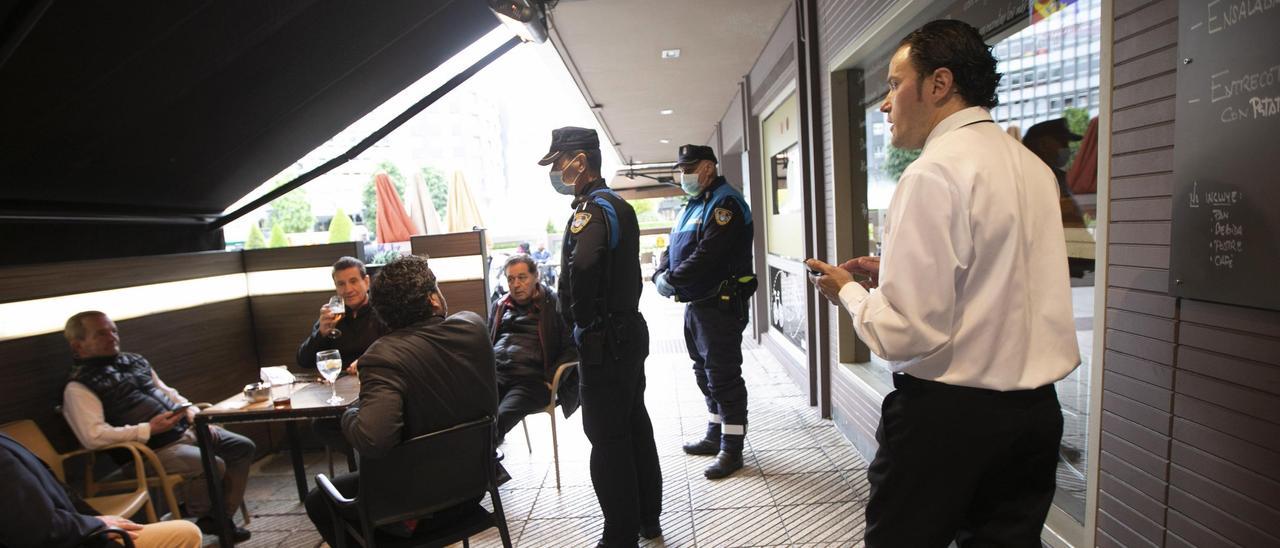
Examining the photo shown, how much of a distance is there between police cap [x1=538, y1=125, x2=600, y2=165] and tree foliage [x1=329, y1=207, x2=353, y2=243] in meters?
11.1

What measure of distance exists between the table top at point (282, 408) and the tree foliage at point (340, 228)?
10.4m

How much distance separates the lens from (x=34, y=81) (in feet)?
7.59

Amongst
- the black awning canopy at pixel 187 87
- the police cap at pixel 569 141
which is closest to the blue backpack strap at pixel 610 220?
the police cap at pixel 569 141

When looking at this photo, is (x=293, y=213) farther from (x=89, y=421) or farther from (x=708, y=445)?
(x=708, y=445)

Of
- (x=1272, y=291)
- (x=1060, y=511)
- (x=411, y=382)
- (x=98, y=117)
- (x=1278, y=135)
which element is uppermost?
(x=98, y=117)

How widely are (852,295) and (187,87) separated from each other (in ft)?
10.8

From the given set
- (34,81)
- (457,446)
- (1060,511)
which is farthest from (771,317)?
(34,81)

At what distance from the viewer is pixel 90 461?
2.58m


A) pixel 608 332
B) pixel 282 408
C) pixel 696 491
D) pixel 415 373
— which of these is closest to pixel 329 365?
pixel 282 408

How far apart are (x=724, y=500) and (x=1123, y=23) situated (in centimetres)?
244

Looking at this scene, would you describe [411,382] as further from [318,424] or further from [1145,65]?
[1145,65]

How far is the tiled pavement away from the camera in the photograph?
104 inches

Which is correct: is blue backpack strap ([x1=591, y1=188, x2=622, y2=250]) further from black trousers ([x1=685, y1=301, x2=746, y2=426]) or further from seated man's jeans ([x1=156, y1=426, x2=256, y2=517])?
seated man's jeans ([x1=156, y1=426, x2=256, y2=517])

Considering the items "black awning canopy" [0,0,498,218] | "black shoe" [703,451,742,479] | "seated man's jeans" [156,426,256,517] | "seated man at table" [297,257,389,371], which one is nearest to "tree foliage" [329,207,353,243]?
"black awning canopy" [0,0,498,218]
